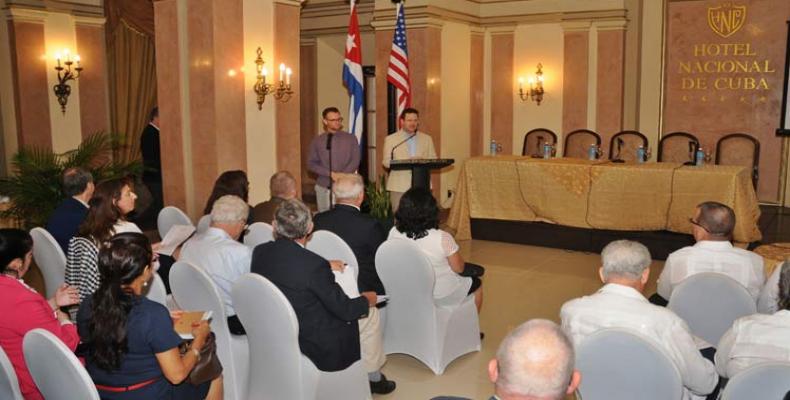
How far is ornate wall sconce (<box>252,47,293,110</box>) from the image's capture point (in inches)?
255

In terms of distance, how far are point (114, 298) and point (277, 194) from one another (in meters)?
2.52

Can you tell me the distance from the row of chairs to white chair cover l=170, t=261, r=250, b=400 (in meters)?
6.24

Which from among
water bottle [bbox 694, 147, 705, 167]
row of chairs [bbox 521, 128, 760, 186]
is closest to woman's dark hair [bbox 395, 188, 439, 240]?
water bottle [bbox 694, 147, 705, 167]

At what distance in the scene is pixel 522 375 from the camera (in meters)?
1.73

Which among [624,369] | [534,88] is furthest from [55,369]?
[534,88]

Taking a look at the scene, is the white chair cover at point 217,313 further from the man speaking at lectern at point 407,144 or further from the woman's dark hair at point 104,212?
the man speaking at lectern at point 407,144

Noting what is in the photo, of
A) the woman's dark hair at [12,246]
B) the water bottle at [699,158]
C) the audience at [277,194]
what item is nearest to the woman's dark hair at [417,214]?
the audience at [277,194]

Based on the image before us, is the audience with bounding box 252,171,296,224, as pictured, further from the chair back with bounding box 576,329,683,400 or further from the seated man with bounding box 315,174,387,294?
the chair back with bounding box 576,329,683,400

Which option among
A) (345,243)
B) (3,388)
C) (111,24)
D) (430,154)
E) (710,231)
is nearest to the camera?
(3,388)

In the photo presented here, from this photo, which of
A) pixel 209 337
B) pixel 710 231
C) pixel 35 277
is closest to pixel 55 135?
pixel 35 277

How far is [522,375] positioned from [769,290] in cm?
237

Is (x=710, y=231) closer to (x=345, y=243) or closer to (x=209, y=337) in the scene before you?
(x=345, y=243)

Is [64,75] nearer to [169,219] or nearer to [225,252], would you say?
[169,219]

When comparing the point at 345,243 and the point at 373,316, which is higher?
the point at 345,243
